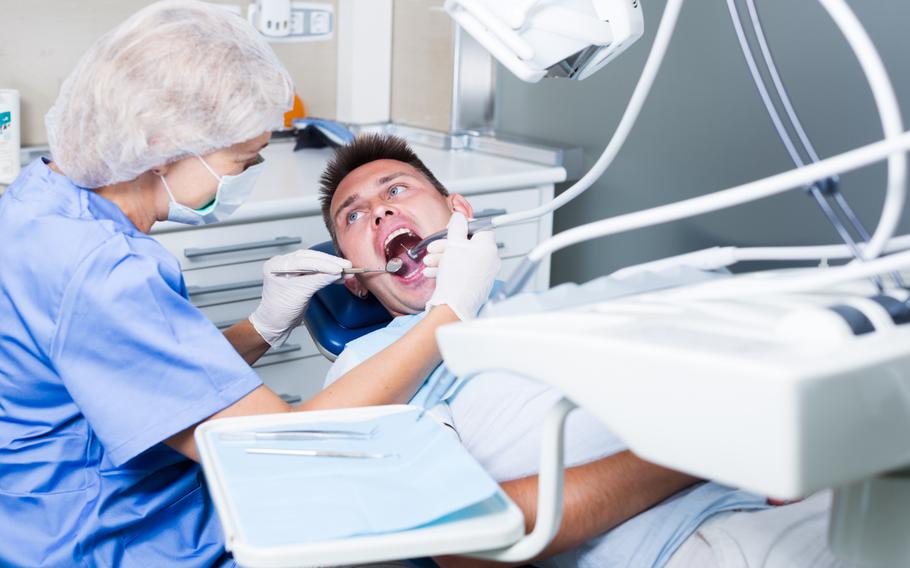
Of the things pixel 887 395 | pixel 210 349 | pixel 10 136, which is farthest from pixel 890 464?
pixel 10 136

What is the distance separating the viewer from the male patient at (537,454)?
1.25m

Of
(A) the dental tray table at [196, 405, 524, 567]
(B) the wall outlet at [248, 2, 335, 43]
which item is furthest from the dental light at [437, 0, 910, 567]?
(B) the wall outlet at [248, 2, 335, 43]

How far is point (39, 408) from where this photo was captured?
4.38ft

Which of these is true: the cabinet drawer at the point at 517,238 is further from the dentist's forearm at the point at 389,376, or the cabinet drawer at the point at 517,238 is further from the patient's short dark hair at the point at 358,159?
the dentist's forearm at the point at 389,376

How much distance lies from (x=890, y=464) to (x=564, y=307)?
0.30 metres

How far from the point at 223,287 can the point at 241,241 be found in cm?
11

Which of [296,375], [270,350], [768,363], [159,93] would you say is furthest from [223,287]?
[768,363]

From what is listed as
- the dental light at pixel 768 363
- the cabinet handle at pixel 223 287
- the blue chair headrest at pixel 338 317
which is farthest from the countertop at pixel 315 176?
the dental light at pixel 768 363

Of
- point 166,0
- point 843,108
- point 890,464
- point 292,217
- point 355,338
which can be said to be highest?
point 166,0

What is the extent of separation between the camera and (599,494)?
125cm

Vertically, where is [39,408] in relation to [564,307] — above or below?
below

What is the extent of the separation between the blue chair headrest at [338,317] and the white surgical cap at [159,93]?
60 centimetres

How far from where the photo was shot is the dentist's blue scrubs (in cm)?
123

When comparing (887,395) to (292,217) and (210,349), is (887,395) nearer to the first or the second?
(210,349)
